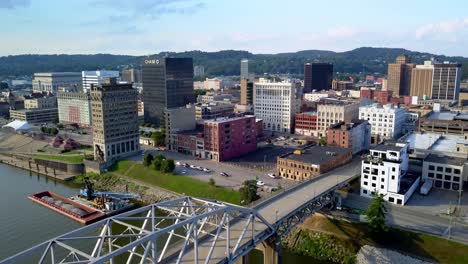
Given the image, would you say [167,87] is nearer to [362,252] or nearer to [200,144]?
[200,144]

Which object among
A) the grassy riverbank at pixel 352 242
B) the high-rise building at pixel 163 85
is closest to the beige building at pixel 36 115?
the high-rise building at pixel 163 85

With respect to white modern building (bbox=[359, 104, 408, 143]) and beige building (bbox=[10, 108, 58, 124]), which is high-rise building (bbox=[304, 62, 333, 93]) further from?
beige building (bbox=[10, 108, 58, 124])

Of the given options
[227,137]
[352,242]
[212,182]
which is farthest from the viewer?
[227,137]

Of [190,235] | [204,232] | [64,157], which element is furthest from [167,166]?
[190,235]

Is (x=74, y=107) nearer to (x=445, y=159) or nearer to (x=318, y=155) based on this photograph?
(x=318, y=155)

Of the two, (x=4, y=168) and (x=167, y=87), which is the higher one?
(x=167, y=87)

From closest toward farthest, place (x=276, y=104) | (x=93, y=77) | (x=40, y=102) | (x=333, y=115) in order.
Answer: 1. (x=333, y=115)
2. (x=276, y=104)
3. (x=40, y=102)
4. (x=93, y=77)

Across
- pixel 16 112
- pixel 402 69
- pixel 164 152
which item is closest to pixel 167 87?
pixel 164 152

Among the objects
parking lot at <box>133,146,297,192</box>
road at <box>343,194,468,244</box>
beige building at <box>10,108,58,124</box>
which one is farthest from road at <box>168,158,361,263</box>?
beige building at <box>10,108,58,124</box>
